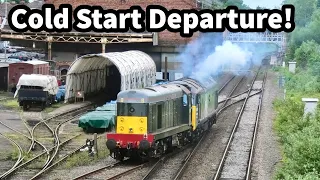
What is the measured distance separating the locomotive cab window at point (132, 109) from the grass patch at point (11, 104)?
18907 millimetres

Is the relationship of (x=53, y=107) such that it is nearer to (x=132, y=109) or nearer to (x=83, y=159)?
(x=83, y=159)

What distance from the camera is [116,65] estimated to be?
3641 centimetres

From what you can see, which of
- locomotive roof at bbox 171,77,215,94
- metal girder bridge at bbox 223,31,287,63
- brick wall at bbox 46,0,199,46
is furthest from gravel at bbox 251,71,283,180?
metal girder bridge at bbox 223,31,287,63

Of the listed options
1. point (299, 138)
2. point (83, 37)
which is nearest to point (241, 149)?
point (299, 138)

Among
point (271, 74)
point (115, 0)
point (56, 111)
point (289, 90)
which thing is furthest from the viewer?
point (271, 74)

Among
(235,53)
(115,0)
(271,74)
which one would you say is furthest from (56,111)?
(271,74)

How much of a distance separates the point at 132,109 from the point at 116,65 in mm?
16219

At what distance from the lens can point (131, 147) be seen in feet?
65.9

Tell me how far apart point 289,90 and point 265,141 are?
742 inches

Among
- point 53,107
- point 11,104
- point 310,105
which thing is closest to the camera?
point 310,105

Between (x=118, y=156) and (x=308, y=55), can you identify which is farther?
(x=308, y=55)

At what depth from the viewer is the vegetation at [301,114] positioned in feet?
48.8

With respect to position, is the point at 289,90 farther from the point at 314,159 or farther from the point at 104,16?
the point at 314,159

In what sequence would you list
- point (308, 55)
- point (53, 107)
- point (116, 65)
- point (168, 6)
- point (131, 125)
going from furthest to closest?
point (308, 55)
point (168, 6)
point (53, 107)
point (116, 65)
point (131, 125)
